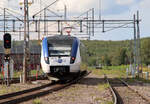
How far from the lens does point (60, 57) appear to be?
1775cm

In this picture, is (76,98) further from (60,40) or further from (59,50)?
(60,40)

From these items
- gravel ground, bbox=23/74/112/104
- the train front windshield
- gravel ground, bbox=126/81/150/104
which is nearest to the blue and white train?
the train front windshield

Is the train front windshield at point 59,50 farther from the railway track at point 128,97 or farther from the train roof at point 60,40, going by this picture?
the railway track at point 128,97

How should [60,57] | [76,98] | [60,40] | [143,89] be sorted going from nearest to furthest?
[76,98]
[143,89]
[60,57]
[60,40]

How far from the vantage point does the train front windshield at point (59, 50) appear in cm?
1794

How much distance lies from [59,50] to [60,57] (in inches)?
19.8

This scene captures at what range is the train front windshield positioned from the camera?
17.9 meters

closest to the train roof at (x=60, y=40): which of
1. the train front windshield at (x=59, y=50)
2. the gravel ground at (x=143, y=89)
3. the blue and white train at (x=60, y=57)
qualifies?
the blue and white train at (x=60, y=57)

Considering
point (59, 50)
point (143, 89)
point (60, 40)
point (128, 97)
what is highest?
point (60, 40)

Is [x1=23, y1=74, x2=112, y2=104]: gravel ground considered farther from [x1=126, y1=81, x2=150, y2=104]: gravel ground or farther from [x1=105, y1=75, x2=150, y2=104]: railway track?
[x1=126, y1=81, x2=150, y2=104]: gravel ground

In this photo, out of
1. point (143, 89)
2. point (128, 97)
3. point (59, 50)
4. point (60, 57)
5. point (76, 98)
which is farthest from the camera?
point (59, 50)

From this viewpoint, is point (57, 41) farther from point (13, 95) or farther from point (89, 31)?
point (89, 31)

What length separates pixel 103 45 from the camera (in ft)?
652

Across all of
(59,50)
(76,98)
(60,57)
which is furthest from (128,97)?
(59,50)
